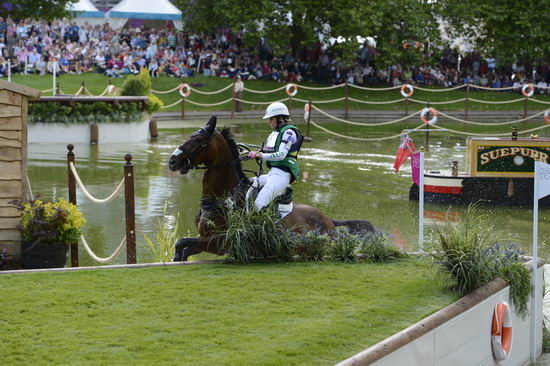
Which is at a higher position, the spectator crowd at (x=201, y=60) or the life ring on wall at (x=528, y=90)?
the spectator crowd at (x=201, y=60)

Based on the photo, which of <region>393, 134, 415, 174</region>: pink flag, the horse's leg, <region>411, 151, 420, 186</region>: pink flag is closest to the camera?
the horse's leg

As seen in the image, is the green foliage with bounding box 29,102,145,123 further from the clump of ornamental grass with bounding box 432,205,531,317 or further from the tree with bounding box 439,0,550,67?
the tree with bounding box 439,0,550,67

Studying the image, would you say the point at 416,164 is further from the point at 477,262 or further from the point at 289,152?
the point at 477,262

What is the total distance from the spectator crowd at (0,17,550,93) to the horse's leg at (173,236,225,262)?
29807 mm

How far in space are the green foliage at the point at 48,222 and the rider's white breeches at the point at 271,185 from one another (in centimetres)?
237

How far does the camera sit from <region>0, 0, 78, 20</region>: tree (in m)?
43.4

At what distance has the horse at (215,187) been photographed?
467 inches

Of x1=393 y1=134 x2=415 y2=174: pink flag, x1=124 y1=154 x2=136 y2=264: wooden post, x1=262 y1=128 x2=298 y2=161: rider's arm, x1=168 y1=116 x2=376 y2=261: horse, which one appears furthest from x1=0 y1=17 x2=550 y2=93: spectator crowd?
A: x1=262 y1=128 x2=298 y2=161: rider's arm

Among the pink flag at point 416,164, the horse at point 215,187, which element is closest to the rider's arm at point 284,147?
the horse at point 215,187

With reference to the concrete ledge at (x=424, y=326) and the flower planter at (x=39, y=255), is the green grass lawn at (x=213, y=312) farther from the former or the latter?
the flower planter at (x=39, y=255)

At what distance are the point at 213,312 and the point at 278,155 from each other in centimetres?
306

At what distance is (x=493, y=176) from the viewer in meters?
20.8

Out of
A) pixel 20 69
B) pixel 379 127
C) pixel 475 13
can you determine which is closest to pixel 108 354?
pixel 379 127

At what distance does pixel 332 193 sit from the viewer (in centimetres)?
2169
